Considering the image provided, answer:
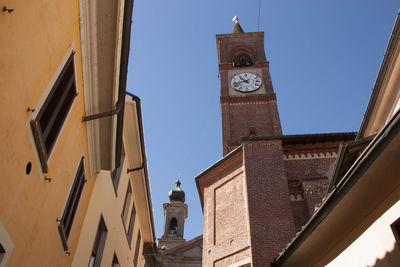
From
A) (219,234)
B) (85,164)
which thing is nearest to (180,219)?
(219,234)

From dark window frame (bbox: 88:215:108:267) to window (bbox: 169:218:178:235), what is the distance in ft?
106

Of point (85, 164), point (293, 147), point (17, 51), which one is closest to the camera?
point (17, 51)

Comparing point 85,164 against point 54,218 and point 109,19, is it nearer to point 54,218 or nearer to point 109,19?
point 54,218

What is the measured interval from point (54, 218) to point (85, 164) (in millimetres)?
1913

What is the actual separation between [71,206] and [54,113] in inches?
85.9

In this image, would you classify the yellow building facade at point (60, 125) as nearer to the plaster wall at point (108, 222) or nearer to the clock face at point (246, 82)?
the plaster wall at point (108, 222)

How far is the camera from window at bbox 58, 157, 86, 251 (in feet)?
19.5

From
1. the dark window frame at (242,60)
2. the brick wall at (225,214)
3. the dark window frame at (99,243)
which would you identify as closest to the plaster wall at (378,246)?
the brick wall at (225,214)

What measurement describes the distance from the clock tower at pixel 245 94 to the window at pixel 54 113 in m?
16.4

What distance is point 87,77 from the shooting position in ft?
21.7

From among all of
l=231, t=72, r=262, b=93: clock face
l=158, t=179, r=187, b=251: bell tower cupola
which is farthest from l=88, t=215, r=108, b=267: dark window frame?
l=158, t=179, r=187, b=251: bell tower cupola

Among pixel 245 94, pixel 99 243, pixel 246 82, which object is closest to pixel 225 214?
pixel 99 243

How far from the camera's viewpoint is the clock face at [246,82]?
2580 cm

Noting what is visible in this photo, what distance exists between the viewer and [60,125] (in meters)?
5.45
